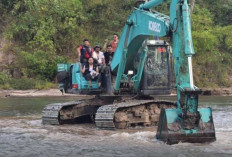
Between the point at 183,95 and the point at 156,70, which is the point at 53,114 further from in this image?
the point at 183,95

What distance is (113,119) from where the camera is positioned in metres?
13.4

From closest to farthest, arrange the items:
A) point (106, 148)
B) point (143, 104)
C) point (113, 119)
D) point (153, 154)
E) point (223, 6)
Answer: point (153, 154) < point (106, 148) < point (113, 119) < point (143, 104) < point (223, 6)

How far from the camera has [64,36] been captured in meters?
36.3

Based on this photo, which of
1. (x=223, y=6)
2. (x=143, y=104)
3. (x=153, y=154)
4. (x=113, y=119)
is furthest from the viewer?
(x=223, y=6)

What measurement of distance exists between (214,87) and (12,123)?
2210cm

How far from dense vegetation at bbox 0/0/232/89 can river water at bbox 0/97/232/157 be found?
1823 centimetres

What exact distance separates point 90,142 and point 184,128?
7.45ft

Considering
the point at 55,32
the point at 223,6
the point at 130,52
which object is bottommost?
the point at 130,52

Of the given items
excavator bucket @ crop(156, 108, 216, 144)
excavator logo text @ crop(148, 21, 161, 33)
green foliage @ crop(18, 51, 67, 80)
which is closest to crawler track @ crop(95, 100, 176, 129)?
excavator logo text @ crop(148, 21, 161, 33)

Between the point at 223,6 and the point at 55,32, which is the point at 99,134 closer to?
the point at 55,32

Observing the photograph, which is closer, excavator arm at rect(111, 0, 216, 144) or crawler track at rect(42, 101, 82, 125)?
excavator arm at rect(111, 0, 216, 144)

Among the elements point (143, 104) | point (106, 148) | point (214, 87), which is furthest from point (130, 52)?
point (214, 87)

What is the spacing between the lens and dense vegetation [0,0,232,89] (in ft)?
110

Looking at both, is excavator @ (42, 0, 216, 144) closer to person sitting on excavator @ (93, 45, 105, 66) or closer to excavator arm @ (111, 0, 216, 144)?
excavator arm @ (111, 0, 216, 144)
